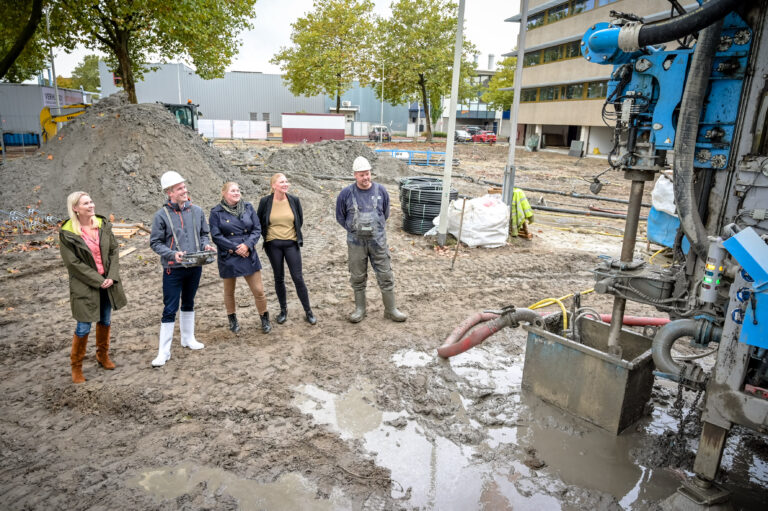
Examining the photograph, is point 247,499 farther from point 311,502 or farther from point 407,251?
point 407,251

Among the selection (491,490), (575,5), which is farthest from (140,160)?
(575,5)

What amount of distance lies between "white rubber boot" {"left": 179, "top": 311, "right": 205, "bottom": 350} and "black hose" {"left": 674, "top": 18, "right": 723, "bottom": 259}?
4566 mm

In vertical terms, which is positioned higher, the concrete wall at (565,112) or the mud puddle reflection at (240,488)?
the concrete wall at (565,112)

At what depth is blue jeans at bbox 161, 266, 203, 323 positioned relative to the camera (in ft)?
16.0

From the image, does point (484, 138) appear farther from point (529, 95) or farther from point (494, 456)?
point (494, 456)

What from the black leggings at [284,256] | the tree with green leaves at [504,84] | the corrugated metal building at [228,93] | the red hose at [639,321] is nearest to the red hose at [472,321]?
the red hose at [639,321]

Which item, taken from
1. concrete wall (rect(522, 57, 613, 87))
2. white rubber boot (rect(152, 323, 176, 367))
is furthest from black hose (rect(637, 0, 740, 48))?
concrete wall (rect(522, 57, 613, 87))

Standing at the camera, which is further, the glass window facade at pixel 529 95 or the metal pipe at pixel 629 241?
the glass window facade at pixel 529 95

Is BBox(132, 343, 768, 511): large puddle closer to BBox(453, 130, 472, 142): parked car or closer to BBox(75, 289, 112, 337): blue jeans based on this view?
BBox(75, 289, 112, 337): blue jeans

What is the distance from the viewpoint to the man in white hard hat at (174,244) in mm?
4793

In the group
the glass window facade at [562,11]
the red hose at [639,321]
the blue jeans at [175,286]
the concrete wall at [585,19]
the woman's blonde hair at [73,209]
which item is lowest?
the red hose at [639,321]

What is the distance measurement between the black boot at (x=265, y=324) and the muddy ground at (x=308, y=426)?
3.8 inches

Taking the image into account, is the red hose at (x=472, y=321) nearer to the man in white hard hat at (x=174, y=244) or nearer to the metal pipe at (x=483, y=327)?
the metal pipe at (x=483, y=327)

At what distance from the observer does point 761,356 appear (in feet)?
9.52
